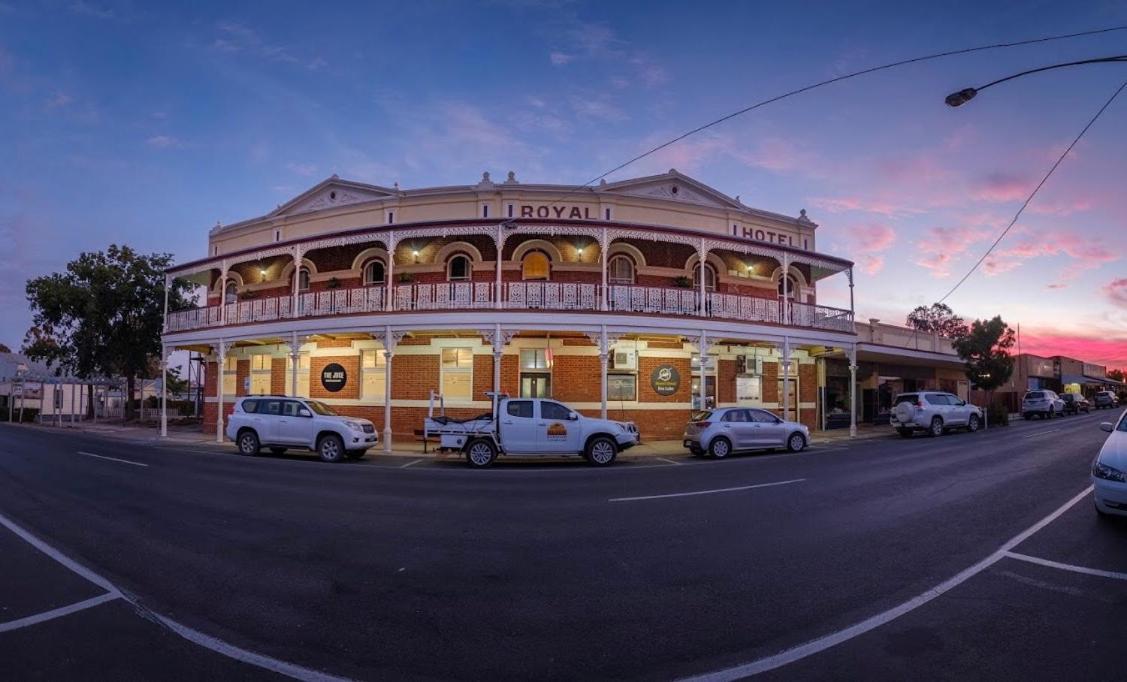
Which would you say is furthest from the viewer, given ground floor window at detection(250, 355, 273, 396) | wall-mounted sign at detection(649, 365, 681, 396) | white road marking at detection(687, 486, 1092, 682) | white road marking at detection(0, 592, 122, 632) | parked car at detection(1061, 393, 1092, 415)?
parked car at detection(1061, 393, 1092, 415)

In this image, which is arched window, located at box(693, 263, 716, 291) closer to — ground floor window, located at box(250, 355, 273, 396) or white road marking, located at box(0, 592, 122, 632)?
ground floor window, located at box(250, 355, 273, 396)

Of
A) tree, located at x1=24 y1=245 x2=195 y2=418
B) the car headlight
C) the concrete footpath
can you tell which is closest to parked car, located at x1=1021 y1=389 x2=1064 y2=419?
the concrete footpath

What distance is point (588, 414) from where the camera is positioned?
68.0 ft

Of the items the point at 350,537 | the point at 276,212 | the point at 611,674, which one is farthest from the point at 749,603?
the point at 276,212

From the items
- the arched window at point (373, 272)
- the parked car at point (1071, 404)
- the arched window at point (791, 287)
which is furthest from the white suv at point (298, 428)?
the parked car at point (1071, 404)

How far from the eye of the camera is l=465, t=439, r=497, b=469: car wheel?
14.6m

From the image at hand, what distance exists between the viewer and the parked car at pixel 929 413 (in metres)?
22.9

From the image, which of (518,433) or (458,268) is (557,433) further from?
(458,268)

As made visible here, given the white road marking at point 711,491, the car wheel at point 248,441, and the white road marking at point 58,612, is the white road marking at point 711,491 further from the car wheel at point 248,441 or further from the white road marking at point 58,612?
the car wheel at point 248,441

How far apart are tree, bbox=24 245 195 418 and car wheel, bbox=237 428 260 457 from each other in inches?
866

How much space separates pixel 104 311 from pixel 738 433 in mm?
35680

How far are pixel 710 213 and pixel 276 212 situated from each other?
19761 millimetres

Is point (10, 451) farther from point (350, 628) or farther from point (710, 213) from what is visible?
point (710, 213)

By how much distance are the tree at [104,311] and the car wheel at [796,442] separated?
34687 millimetres
